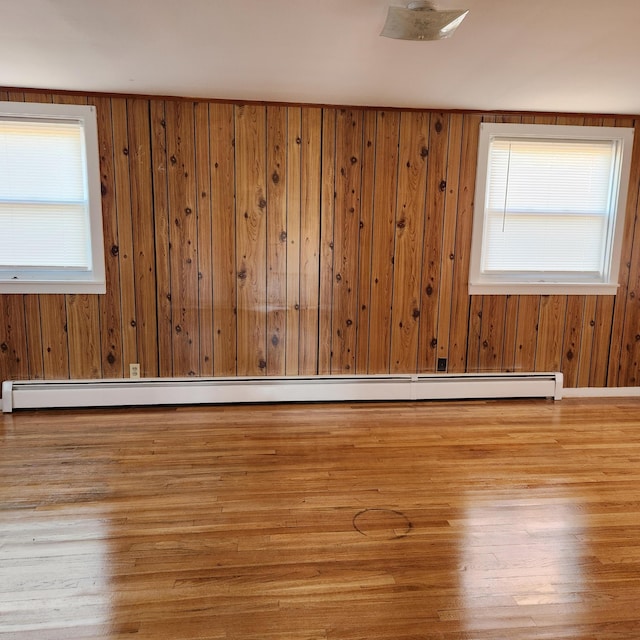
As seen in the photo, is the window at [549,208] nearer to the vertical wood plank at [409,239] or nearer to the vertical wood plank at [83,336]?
the vertical wood plank at [409,239]

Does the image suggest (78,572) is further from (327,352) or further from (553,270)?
(553,270)

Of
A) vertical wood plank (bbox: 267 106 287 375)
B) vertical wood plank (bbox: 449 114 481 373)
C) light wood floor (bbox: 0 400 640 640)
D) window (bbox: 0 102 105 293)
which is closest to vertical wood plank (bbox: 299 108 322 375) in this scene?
vertical wood plank (bbox: 267 106 287 375)

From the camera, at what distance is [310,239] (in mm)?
3705

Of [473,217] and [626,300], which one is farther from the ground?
[473,217]

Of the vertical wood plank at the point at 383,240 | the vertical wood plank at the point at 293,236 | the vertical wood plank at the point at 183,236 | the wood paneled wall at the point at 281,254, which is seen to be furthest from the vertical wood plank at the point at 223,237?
the vertical wood plank at the point at 383,240

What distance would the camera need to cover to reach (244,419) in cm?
347

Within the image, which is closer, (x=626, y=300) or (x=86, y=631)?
(x=86, y=631)

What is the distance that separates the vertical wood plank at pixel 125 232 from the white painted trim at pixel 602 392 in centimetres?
348

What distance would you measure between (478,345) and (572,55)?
2119 millimetres

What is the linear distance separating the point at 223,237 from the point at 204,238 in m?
0.14

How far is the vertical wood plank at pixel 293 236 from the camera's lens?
3.56 meters

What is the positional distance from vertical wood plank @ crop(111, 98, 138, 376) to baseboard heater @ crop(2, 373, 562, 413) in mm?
245

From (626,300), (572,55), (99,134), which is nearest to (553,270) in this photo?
(626,300)

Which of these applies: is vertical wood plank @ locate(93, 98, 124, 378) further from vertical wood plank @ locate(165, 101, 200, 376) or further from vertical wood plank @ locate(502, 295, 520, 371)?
vertical wood plank @ locate(502, 295, 520, 371)
